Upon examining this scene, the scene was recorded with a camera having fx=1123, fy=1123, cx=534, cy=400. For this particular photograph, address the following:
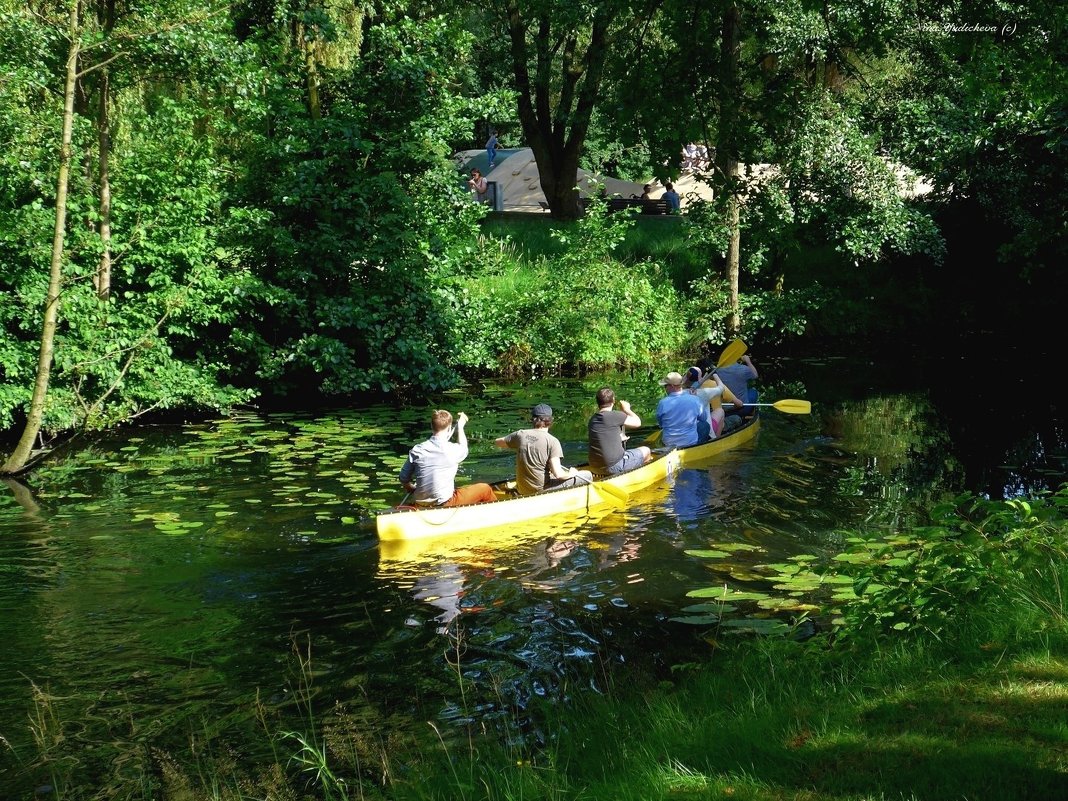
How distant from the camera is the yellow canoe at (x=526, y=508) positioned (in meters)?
11.5

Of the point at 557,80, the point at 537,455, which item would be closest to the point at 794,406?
the point at 537,455

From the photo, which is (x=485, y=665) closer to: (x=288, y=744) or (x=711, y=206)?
(x=288, y=744)

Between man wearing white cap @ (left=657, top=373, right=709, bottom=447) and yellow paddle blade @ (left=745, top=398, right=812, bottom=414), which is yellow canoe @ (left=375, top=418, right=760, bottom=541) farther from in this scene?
yellow paddle blade @ (left=745, top=398, right=812, bottom=414)

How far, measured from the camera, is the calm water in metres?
7.87

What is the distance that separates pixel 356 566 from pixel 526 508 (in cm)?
236

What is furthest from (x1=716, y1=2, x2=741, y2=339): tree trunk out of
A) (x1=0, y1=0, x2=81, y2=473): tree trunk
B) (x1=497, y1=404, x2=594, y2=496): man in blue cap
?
(x1=0, y1=0, x2=81, y2=473): tree trunk

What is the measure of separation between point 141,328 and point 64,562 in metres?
7.45

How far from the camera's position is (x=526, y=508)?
41.8 feet

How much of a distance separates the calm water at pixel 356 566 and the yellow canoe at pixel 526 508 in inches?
7.2

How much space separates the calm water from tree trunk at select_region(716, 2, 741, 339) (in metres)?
4.74

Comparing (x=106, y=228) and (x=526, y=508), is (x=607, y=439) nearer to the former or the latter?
(x=526, y=508)

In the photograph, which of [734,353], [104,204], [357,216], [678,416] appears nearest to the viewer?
[678,416]

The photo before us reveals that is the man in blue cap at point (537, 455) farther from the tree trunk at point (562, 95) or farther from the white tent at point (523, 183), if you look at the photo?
the white tent at point (523, 183)

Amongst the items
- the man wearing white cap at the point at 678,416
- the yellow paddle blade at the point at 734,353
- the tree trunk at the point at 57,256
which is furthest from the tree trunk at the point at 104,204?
the yellow paddle blade at the point at 734,353
